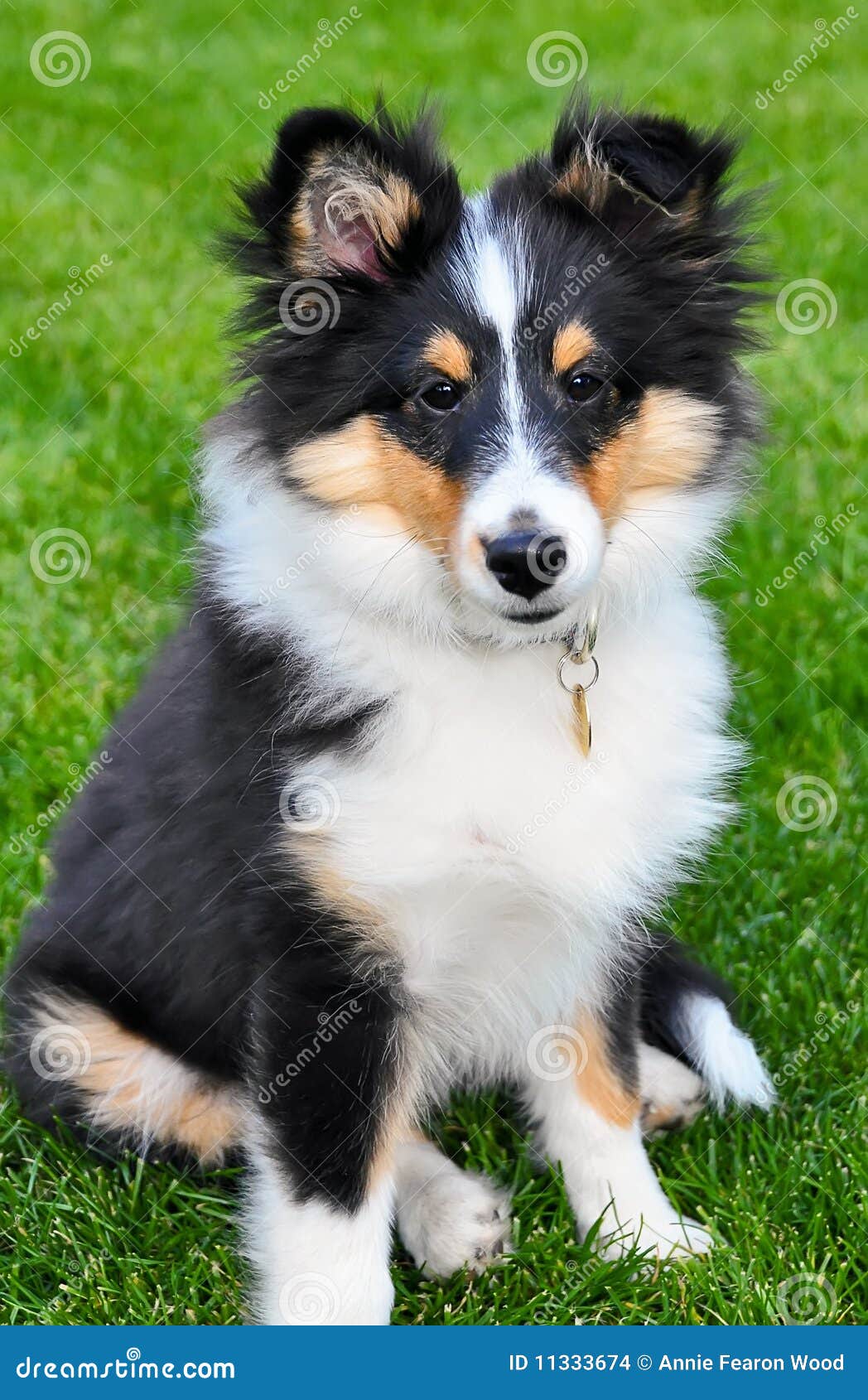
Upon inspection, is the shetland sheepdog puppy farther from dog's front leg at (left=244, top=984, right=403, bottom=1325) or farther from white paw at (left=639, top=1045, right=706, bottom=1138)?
white paw at (left=639, top=1045, right=706, bottom=1138)

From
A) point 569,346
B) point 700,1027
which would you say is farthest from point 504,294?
point 700,1027

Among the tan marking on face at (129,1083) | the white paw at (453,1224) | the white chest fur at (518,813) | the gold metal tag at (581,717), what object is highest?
the gold metal tag at (581,717)

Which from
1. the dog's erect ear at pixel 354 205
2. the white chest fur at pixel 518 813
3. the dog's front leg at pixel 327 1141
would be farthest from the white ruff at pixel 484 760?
the dog's erect ear at pixel 354 205

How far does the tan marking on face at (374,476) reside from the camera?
2.60 m

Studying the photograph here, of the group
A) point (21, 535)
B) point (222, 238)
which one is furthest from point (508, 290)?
point (21, 535)

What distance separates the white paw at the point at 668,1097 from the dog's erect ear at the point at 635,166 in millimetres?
1810

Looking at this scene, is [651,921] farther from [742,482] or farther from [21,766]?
[21,766]

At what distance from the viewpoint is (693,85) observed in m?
9.05

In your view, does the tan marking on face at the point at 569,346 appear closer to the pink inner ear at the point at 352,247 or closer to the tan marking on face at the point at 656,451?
the tan marking on face at the point at 656,451

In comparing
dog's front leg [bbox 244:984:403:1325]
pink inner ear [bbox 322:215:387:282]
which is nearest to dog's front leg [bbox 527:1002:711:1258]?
dog's front leg [bbox 244:984:403:1325]

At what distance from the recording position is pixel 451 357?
2604 millimetres

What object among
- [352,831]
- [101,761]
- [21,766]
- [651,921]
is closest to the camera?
[352,831]

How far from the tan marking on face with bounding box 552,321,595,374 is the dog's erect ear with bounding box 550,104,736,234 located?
33 centimetres

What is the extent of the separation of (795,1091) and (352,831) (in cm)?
141
